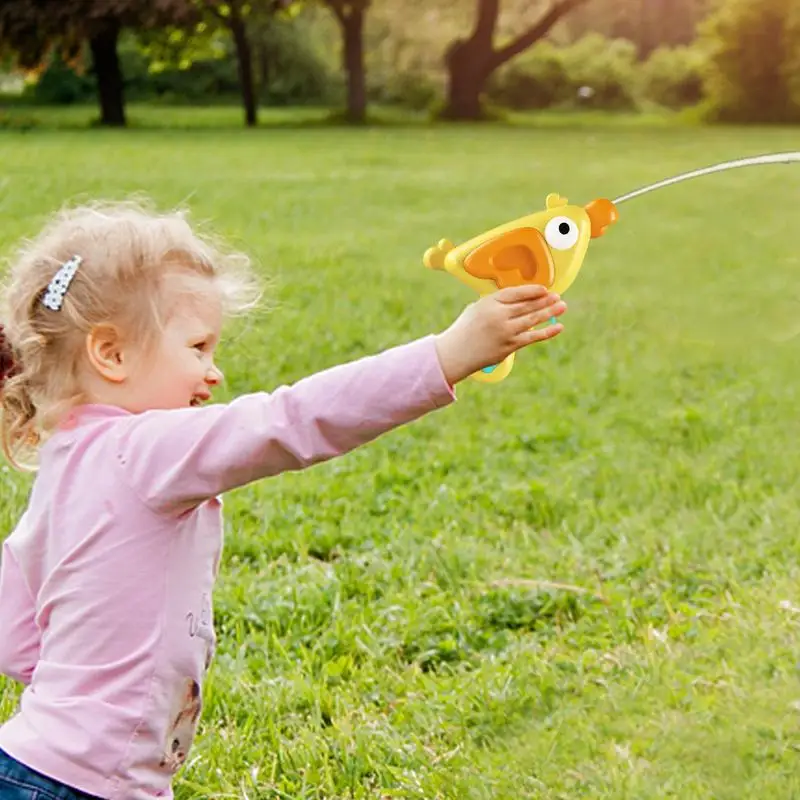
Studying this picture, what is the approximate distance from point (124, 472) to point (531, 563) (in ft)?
5.99

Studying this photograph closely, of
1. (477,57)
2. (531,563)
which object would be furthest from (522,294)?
(477,57)

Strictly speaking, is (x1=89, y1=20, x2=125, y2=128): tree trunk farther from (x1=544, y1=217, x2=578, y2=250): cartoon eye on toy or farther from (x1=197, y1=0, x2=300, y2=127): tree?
(x1=544, y1=217, x2=578, y2=250): cartoon eye on toy

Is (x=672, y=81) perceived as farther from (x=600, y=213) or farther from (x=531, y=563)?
(x=600, y=213)

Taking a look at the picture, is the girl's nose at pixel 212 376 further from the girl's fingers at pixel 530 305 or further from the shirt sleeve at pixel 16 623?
the girl's fingers at pixel 530 305

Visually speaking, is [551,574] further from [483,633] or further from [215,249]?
[215,249]

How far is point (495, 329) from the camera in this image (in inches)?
59.7

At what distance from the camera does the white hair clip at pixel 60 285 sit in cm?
178

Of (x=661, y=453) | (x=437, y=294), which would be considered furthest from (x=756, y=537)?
(x=437, y=294)

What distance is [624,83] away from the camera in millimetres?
36719

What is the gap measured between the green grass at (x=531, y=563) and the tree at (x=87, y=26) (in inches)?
704

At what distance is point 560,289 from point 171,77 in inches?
1520

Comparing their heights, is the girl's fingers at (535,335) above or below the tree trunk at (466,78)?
above

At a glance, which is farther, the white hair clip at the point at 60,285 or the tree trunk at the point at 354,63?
the tree trunk at the point at 354,63

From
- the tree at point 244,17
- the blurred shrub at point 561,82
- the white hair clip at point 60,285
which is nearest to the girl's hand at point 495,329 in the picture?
the white hair clip at point 60,285
